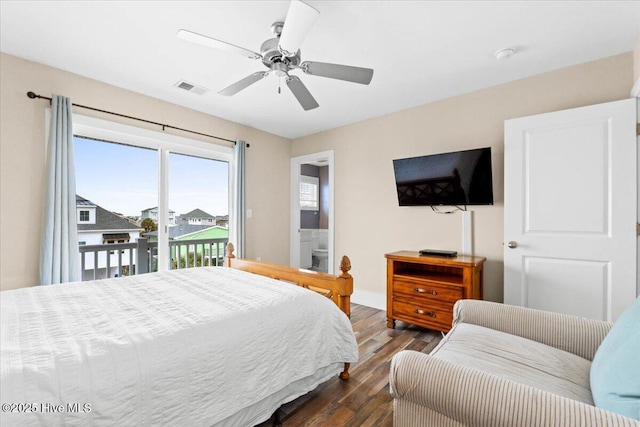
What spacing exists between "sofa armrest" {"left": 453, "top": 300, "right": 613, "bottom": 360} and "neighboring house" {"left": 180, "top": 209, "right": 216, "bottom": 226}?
126 inches

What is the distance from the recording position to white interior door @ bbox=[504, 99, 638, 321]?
83.0 inches

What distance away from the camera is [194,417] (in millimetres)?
1193

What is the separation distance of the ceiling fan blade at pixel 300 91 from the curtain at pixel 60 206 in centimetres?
212

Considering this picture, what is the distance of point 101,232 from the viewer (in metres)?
2.98

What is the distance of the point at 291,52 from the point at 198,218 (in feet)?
8.94

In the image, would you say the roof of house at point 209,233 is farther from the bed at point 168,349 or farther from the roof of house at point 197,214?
the bed at point 168,349

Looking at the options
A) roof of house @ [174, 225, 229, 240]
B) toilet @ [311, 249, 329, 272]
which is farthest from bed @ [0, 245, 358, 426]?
toilet @ [311, 249, 329, 272]

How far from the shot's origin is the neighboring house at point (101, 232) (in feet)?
9.30

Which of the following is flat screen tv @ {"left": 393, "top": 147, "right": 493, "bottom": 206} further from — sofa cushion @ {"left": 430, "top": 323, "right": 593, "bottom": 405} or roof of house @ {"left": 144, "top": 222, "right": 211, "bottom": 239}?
roof of house @ {"left": 144, "top": 222, "right": 211, "bottom": 239}

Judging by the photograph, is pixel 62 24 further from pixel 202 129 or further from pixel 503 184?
pixel 503 184

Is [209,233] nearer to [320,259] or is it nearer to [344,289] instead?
[344,289]

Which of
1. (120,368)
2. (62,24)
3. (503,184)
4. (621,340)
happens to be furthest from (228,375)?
(503,184)

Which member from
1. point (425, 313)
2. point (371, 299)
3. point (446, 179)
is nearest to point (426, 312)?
point (425, 313)

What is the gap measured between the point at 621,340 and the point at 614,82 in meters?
2.40
